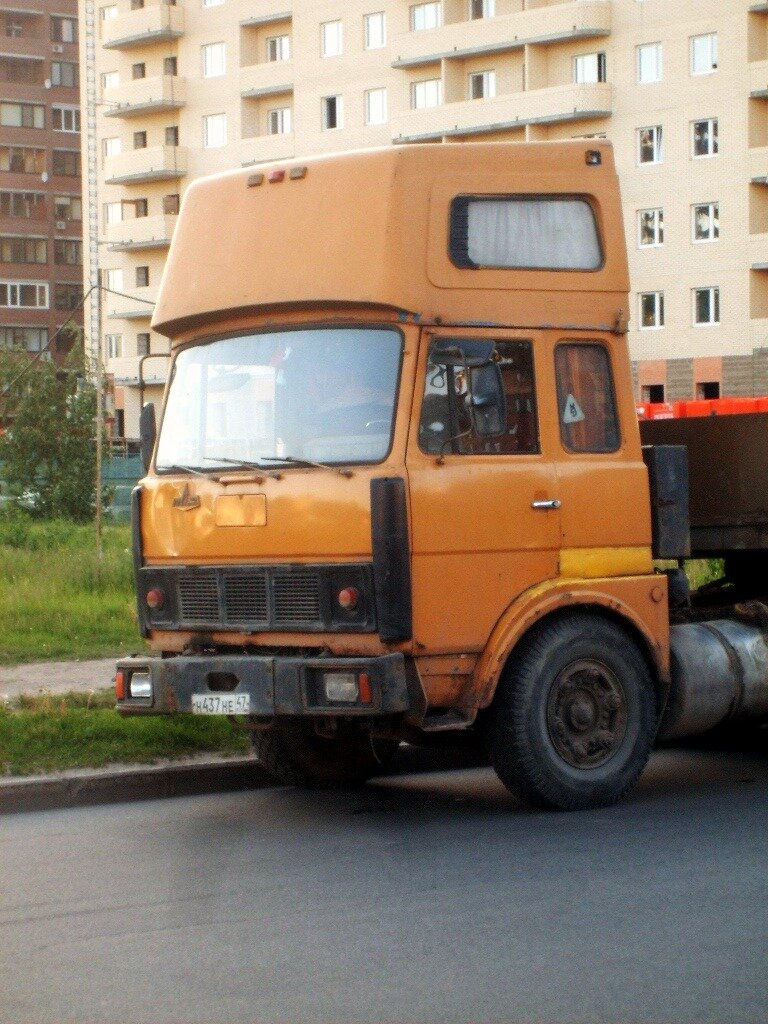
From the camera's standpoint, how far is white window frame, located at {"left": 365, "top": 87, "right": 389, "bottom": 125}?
69.8 m

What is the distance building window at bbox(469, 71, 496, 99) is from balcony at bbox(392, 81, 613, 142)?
89cm

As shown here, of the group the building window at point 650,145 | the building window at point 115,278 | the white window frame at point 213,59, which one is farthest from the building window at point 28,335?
the building window at point 650,145

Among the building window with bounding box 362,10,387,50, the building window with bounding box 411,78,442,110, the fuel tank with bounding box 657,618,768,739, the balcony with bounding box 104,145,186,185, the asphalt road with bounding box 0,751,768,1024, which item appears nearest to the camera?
the asphalt road with bounding box 0,751,768,1024

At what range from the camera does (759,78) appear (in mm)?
57906

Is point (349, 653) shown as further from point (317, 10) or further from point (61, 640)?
point (317, 10)

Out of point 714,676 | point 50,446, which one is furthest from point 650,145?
point 714,676

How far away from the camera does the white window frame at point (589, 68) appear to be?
63.1 metres

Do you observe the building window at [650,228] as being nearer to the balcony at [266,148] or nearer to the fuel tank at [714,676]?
the balcony at [266,148]

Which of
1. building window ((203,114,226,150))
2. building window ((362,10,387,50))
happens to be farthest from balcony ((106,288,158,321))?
building window ((362,10,387,50))

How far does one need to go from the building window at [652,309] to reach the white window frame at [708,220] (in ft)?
7.29

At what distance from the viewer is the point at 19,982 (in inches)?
239

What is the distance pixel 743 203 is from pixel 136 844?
52901 millimetres

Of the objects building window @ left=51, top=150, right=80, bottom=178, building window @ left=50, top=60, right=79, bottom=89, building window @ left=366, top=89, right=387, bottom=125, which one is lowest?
building window @ left=366, top=89, right=387, bottom=125

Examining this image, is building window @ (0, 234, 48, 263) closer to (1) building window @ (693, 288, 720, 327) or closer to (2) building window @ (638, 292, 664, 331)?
(2) building window @ (638, 292, 664, 331)
